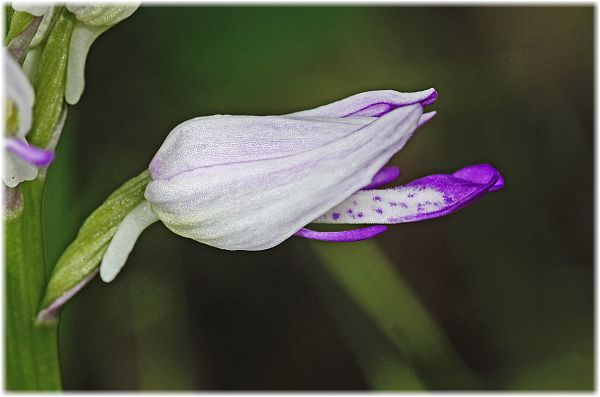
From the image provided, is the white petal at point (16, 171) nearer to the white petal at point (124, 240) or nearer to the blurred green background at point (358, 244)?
the white petal at point (124, 240)

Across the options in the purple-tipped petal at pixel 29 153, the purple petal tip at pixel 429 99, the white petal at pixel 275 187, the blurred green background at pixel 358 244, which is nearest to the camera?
the purple-tipped petal at pixel 29 153

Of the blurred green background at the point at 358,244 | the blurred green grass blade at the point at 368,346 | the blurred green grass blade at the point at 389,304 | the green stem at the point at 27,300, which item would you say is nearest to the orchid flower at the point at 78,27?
the green stem at the point at 27,300

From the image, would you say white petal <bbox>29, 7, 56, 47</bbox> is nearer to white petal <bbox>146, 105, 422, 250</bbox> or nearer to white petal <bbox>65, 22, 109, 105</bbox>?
white petal <bbox>65, 22, 109, 105</bbox>

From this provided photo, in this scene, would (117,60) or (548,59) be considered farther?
(548,59)

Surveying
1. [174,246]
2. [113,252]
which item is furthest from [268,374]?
[113,252]

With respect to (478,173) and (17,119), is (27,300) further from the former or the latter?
(478,173)

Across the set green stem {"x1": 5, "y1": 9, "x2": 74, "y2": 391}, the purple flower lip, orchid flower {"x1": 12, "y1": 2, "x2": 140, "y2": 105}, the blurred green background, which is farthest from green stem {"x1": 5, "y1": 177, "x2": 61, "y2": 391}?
the blurred green background

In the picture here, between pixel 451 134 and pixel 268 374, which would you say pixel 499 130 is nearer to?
pixel 451 134
